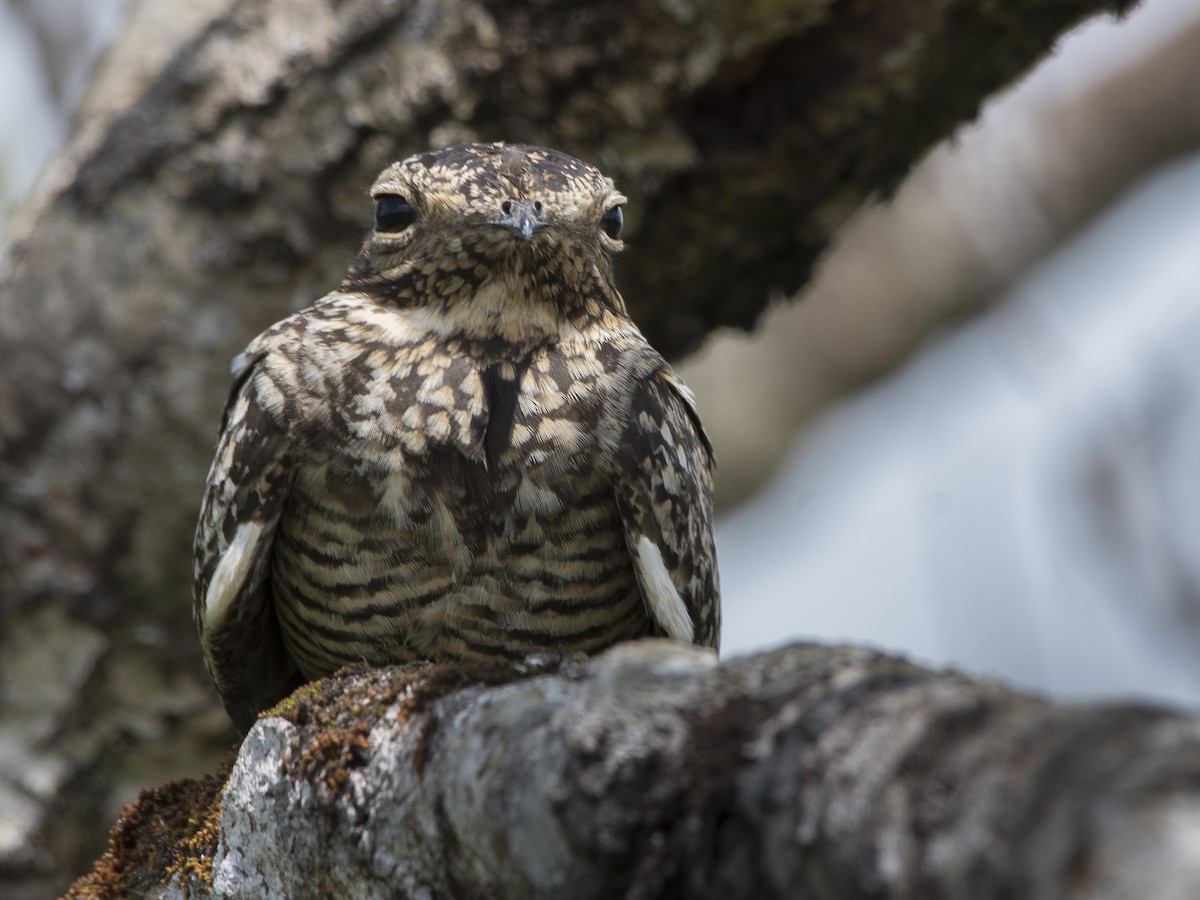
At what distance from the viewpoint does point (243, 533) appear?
3129mm

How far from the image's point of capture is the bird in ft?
9.88

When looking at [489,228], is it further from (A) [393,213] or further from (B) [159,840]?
(B) [159,840]

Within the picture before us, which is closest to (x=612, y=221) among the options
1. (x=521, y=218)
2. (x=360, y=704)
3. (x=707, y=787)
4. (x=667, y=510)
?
(x=521, y=218)

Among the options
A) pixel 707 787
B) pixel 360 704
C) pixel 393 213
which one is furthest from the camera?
pixel 393 213

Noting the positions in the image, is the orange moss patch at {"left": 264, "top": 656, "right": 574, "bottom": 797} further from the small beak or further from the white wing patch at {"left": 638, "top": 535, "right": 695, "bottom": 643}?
the small beak

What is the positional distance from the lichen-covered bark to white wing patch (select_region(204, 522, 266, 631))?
78cm

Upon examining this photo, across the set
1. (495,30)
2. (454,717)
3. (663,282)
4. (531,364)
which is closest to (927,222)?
(663,282)

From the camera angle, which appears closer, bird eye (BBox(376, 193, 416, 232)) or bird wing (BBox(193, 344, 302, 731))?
bird wing (BBox(193, 344, 302, 731))

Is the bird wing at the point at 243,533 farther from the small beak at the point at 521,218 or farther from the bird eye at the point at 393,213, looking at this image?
the small beak at the point at 521,218

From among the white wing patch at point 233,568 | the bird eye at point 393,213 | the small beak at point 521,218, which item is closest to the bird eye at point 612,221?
the small beak at point 521,218

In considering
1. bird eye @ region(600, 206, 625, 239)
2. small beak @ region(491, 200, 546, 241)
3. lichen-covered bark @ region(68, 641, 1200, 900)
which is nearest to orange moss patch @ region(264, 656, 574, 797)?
lichen-covered bark @ region(68, 641, 1200, 900)

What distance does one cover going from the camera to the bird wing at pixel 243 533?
3088 millimetres

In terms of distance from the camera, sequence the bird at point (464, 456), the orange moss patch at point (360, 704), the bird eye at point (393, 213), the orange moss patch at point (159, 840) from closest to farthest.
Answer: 1. the orange moss patch at point (360, 704)
2. the orange moss patch at point (159, 840)
3. the bird at point (464, 456)
4. the bird eye at point (393, 213)

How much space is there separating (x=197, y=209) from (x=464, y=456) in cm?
193
